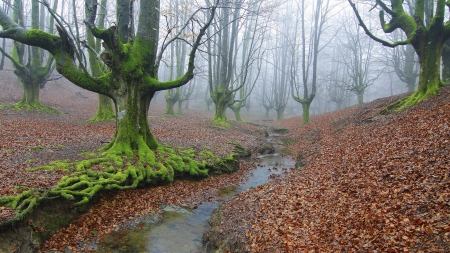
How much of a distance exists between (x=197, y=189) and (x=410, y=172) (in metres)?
6.02

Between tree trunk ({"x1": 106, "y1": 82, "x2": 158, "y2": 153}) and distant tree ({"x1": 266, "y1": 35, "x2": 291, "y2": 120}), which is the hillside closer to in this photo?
tree trunk ({"x1": 106, "y1": 82, "x2": 158, "y2": 153})

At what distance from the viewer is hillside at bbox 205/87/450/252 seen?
438 cm

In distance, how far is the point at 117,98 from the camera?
9508mm

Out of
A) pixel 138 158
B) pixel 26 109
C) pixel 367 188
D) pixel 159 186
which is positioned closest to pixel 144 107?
pixel 138 158

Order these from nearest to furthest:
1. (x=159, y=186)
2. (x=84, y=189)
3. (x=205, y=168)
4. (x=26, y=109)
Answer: (x=84, y=189), (x=159, y=186), (x=205, y=168), (x=26, y=109)

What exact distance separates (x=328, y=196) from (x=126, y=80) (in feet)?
23.5

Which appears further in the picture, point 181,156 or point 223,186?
point 181,156

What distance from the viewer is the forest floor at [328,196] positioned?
15.1 feet

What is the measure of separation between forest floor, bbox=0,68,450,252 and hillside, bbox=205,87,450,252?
0.02 metres

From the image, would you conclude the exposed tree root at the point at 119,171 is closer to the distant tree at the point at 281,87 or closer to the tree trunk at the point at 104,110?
the tree trunk at the point at 104,110

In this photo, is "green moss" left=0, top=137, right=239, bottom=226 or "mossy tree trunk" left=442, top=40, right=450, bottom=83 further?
"mossy tree trunk" left=442, top=40, right=450, bottom=83

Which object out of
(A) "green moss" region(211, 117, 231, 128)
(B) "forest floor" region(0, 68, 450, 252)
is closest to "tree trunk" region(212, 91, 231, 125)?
(A) "green moss" region(211, 117, 231, 128)

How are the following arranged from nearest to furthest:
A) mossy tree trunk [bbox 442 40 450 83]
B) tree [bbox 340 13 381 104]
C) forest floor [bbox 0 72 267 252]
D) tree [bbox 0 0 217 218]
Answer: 1. forest floor [bbox 0 72 267 252]
2. tree [bbox 0 0 217 218]
3. mossy tree trunk [bbox 442 40 450 83]
4. tree [bbox 340 13 381 104]

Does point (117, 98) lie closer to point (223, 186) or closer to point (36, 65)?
point (223, 186)
